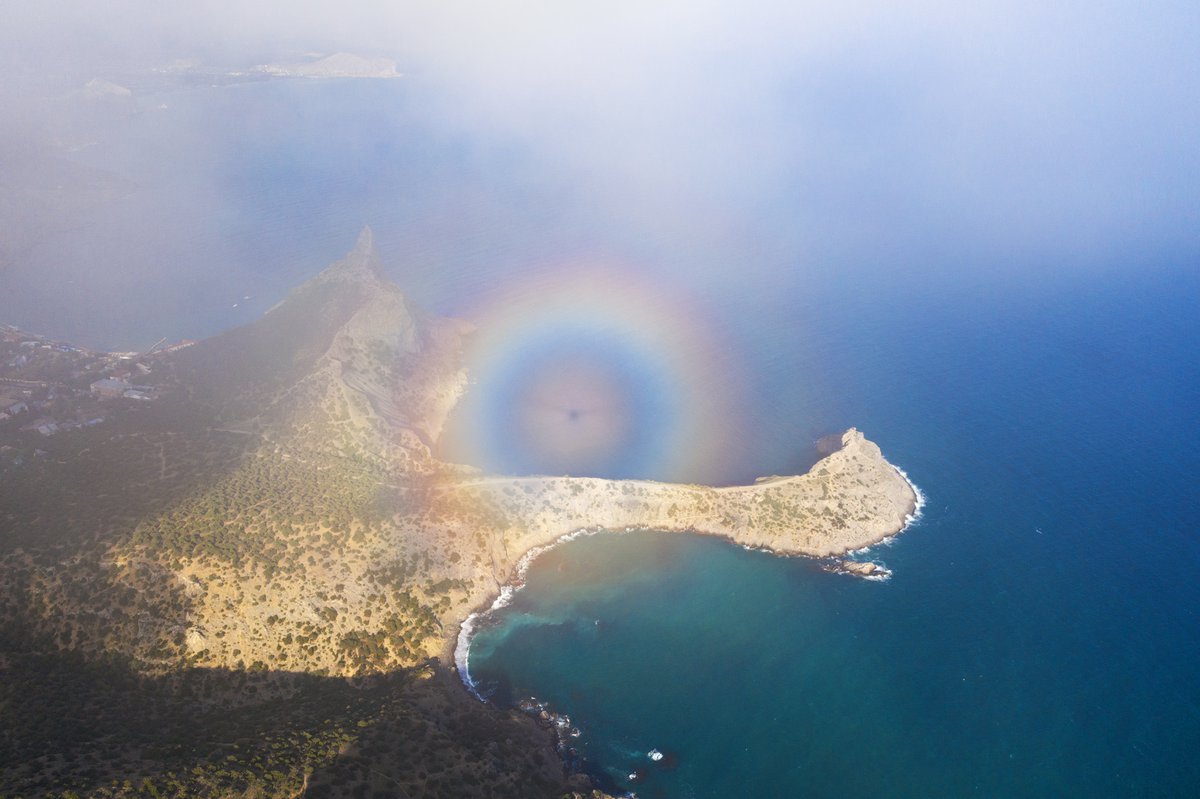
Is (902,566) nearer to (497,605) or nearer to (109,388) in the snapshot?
(497,605)

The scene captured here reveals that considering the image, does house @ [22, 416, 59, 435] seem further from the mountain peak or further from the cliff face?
the mountain peak

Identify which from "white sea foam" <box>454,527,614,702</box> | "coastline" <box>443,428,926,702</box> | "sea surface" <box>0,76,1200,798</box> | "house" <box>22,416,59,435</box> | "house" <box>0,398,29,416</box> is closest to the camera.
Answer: "sea surface" <box>0,76,1200,798</box>

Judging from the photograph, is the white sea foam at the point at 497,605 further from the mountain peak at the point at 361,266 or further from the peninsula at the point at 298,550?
the mountain peak at the point at 361,266

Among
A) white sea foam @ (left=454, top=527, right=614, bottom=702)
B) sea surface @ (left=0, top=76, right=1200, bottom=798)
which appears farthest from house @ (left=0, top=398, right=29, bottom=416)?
white sea foam @ (left=454, top=527, right=614, bottom=702)

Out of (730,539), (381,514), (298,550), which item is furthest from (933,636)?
(298,550)

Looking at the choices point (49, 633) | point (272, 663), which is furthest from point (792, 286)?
point (49, 633)

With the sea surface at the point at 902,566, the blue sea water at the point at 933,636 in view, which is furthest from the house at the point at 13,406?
the blue sea water at the point at 933,636
